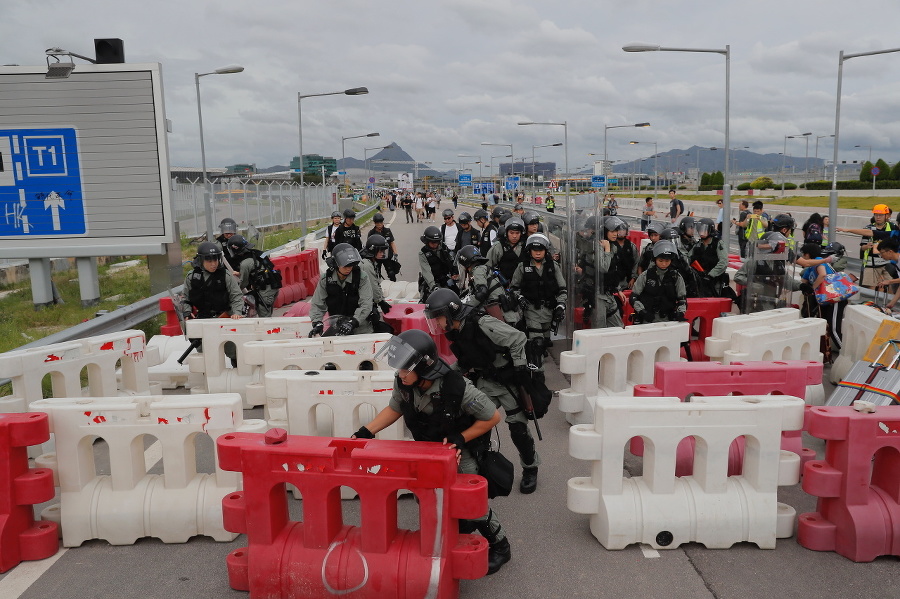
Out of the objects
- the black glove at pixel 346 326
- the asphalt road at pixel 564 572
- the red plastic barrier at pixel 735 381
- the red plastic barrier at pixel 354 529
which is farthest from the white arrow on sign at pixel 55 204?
the red plastic barrier at pixel 735 381

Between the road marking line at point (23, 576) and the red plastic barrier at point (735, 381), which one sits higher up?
the red plastic barrier at point (735, 381)

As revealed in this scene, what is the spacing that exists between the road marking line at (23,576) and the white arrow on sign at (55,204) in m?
10.2

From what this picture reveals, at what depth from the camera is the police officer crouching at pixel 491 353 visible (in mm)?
5145

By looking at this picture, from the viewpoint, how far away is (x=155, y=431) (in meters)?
5.05

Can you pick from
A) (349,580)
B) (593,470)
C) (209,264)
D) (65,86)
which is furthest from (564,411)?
(65,86)

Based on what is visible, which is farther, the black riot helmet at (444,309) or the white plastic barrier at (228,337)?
the white plastic barrier at (228,337)

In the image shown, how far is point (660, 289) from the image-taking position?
331 inches

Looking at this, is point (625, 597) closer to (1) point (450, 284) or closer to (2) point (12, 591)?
(2) point (12, 591)

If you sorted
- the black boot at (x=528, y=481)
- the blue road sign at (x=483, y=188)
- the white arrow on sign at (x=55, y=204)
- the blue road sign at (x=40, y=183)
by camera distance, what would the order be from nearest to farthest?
the black boot at (x=528, y=481), the blue road sign at (x=40, y=183), the white arrow on sign at (x=55, y=204), the blue road sign at (x=483, y=188)

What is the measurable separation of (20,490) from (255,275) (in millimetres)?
6347

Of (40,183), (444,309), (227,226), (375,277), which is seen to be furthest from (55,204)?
(444,309)

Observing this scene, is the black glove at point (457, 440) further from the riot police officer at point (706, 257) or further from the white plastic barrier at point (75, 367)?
the riot police officer at point (706, 257)

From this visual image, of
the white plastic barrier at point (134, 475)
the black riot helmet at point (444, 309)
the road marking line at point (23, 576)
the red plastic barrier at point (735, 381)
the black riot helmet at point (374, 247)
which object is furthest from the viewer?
the black riot helmet at point (374, 247)

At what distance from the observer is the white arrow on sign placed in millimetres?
13484
